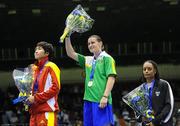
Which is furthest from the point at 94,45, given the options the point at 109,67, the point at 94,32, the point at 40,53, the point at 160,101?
the point at 94,32

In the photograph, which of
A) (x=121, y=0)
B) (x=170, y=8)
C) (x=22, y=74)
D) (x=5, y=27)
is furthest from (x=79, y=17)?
(x=5, y=27)

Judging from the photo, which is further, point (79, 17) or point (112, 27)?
point (112, 27)

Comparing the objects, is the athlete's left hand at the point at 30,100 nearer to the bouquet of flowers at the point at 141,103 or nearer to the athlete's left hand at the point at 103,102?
the athlete's left hand at the point at 103,102

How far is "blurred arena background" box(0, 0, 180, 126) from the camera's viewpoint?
1673 centimetres

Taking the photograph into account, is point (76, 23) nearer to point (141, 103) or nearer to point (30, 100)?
point (30, 100)

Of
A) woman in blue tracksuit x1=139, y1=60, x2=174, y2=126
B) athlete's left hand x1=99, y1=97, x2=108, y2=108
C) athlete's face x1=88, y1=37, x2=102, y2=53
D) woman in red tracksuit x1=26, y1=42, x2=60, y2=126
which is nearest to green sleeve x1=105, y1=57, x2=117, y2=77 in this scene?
athlete's face x1=88, y1=37, x2=102, y2=53

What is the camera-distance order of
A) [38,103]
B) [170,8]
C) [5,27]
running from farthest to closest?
[5,27] < [170,8] < [38,103]

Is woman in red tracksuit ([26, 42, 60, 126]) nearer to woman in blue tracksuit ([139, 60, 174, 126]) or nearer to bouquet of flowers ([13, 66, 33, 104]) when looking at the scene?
bouquet of flowers ([13, 66, 33, 104])

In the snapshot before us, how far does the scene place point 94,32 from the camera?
1934 cm

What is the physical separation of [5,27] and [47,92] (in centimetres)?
1324

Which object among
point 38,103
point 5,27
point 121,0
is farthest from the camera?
point 5,27

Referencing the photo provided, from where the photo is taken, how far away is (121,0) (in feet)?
51.4

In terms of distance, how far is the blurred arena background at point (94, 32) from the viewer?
54.9 ft

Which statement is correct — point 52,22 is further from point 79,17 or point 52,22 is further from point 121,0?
point 79,17
